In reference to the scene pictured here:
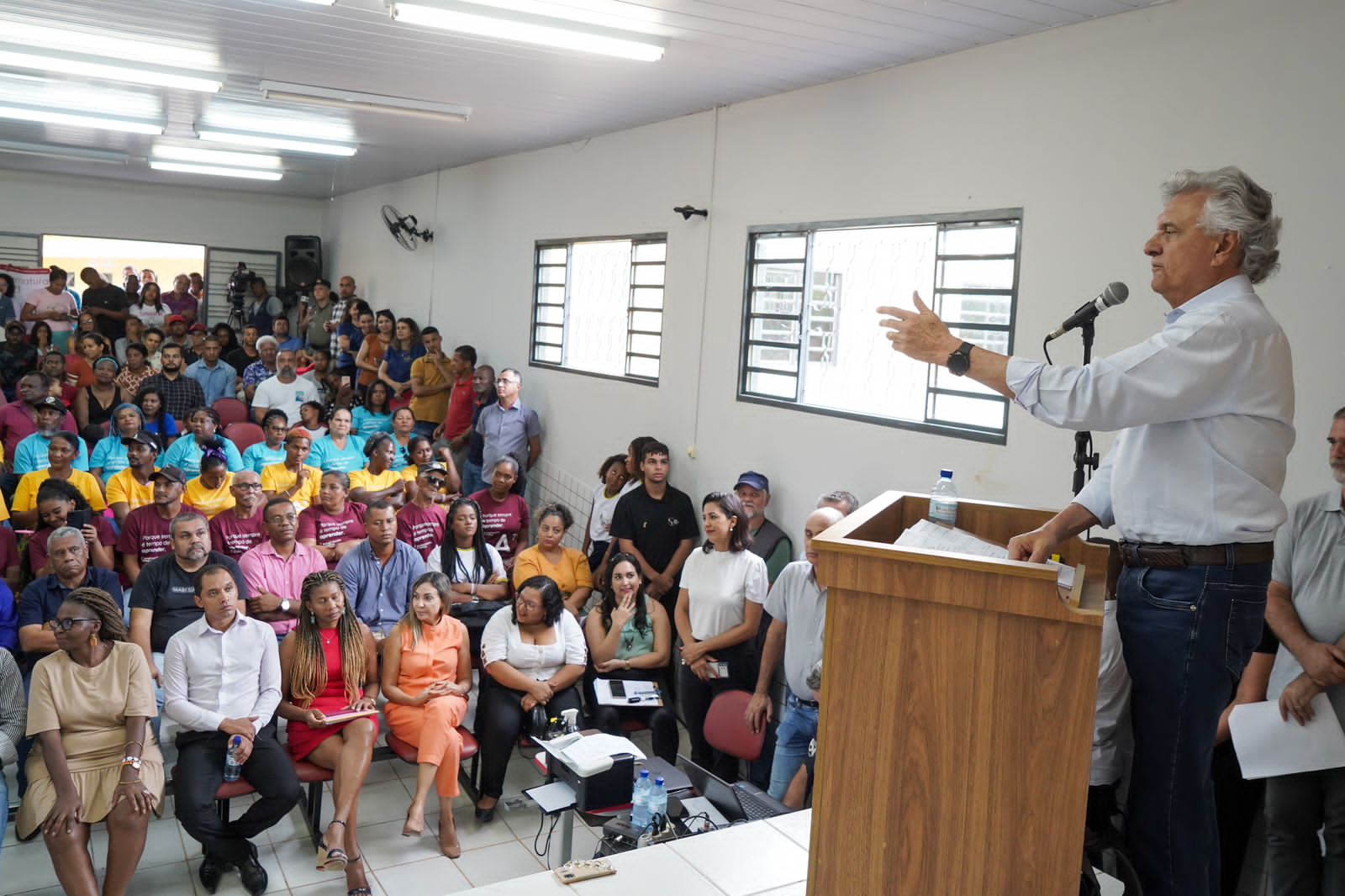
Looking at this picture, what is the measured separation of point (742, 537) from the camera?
521 cm

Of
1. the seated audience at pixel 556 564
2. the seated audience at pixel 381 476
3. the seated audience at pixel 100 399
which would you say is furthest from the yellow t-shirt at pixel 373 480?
the seated audience at pixel 100 399

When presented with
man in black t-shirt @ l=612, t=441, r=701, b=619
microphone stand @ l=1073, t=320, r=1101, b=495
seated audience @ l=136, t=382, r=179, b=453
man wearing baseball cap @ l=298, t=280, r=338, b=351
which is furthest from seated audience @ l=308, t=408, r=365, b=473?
microphone stand @ l=1073, t=320, r=1101, b=495

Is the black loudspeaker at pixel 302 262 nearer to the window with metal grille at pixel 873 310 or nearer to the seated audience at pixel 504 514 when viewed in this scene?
the seated audience at pixel 504 514

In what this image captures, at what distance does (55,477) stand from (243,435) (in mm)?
2028

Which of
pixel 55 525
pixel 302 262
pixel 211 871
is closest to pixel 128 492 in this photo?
pixel 55 525

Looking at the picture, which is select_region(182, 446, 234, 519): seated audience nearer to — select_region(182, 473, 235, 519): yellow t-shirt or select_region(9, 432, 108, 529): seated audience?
select_region(182, 473, 235, 519): yellow t-shirt

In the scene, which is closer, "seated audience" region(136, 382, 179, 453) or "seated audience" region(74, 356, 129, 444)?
"seated audience" region(136, 382, 179, 453)

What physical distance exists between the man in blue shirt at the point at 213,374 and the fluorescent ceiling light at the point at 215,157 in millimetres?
1717

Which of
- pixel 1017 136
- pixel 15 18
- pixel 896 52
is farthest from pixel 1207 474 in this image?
pixel 15 18

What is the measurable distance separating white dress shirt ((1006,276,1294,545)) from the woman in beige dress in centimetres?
355

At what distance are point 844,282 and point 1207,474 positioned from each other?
358 cm

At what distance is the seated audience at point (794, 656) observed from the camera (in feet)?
14.5

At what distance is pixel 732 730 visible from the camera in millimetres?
4773

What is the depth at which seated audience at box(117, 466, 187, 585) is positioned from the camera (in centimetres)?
555
